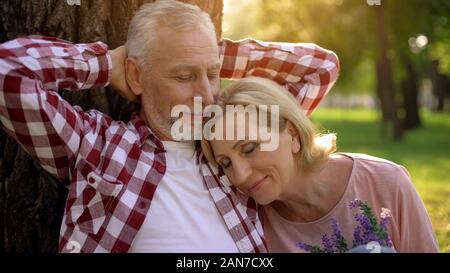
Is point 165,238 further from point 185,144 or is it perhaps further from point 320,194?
point 320,194

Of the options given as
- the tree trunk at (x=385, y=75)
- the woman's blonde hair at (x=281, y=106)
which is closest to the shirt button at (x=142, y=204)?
the woman's blonde hair at (x=281, y=106)

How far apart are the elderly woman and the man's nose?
0.24 ft

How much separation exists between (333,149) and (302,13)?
21.4 meters

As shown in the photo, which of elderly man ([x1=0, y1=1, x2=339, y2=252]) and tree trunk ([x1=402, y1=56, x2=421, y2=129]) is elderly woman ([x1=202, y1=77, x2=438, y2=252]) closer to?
elderly man ([x1=0, y1=1, x2=339, y2=252])

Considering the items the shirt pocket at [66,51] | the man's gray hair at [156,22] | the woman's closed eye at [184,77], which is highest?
the man's gray hair at [156,22]

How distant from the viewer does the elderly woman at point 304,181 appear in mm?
3143

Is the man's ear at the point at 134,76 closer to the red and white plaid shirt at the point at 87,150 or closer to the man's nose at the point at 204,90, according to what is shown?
the red and white plaid shirt at the point at 87,150

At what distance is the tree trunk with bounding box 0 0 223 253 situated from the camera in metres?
3.39

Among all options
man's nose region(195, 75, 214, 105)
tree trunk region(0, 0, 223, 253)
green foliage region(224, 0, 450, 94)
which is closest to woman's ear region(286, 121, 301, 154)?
man's nose region(195, 75, 214, 105)

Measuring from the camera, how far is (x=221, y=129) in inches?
124

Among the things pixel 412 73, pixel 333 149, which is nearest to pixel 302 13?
pixel 412 73
